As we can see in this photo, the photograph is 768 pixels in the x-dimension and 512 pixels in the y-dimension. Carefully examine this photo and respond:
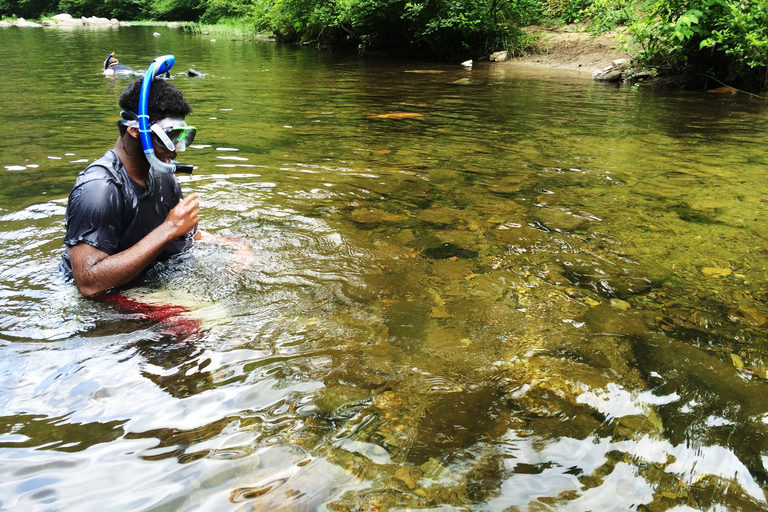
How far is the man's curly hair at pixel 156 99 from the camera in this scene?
295 cm

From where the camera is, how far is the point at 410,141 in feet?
25.4

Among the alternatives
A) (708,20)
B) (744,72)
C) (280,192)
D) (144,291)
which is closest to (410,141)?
(280,192)

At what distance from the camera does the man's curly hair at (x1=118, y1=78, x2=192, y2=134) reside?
9.68 feet

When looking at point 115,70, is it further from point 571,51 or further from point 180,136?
point 571,51

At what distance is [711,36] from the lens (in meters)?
10.9

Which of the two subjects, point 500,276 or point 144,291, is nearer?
point 144,291

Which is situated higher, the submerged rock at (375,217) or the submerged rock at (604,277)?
the submerged rock at (375,217)

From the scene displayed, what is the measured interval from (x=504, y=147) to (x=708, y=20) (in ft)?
22.3

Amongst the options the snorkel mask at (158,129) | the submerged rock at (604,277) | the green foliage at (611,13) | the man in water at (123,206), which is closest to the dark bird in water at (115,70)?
the green foliage at (611,13)

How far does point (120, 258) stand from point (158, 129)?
29.9 inches

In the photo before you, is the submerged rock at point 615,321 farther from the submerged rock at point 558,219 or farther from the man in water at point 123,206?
the man in water at point 123,206

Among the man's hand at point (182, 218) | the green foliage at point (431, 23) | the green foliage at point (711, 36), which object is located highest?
the green foliage at point (431, 23)

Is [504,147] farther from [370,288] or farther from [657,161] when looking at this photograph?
[370,288]

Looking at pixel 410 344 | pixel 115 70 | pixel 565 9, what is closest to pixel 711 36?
pixel 565 9
